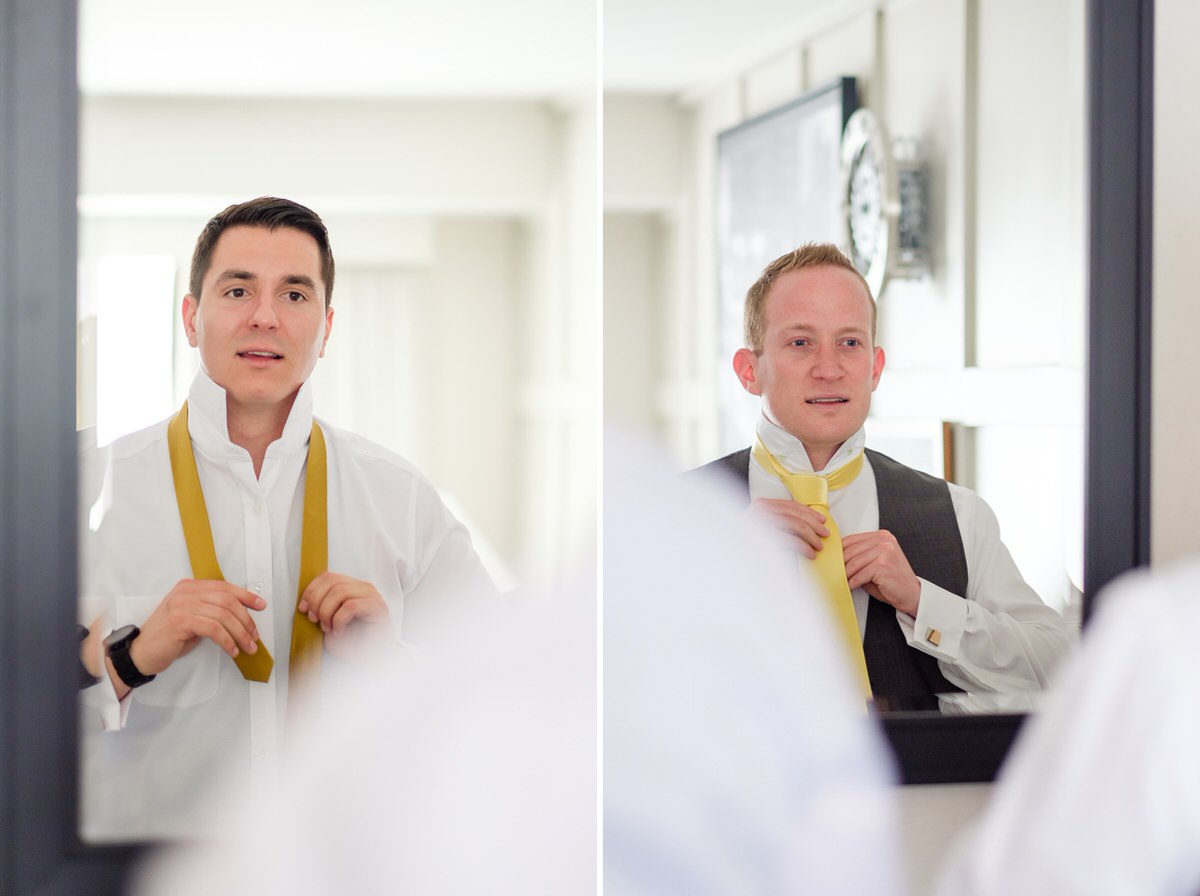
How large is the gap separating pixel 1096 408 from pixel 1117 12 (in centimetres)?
48

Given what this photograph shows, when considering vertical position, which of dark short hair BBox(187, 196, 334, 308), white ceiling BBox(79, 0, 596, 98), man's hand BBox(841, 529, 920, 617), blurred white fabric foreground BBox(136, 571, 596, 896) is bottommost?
blurred white fabric foreground BBox(136, 571, 596, 896)

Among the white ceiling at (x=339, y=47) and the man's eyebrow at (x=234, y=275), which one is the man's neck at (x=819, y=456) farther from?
the man's eyebrow at (x=234, y=275)

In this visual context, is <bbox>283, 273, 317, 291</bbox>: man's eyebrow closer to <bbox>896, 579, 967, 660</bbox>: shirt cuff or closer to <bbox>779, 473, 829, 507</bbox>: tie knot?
<bbox>779, 473, 829, 507</bbox>: tie knot

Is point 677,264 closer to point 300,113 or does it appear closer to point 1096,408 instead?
point 300,113

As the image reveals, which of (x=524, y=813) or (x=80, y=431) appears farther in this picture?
(x=524, y=813)

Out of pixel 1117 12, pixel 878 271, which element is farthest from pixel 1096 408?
pixel 1117 12

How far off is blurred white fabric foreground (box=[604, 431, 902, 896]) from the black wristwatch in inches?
20.0

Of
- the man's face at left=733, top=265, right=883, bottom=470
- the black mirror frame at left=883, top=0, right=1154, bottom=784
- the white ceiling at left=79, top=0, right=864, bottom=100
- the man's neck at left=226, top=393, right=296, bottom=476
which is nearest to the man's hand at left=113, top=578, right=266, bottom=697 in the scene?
the man's neck at left=226, top=393, right=296, bottom=476

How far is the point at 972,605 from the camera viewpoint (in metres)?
1.28

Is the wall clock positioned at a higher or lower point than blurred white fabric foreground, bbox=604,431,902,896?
higher

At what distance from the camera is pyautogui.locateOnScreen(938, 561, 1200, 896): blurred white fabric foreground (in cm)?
59

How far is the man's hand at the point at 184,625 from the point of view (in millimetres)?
1132

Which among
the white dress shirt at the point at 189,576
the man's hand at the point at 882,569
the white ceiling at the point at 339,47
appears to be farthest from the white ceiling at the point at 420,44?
the man's hand at the point at 882,569

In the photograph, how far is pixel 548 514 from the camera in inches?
47.7
